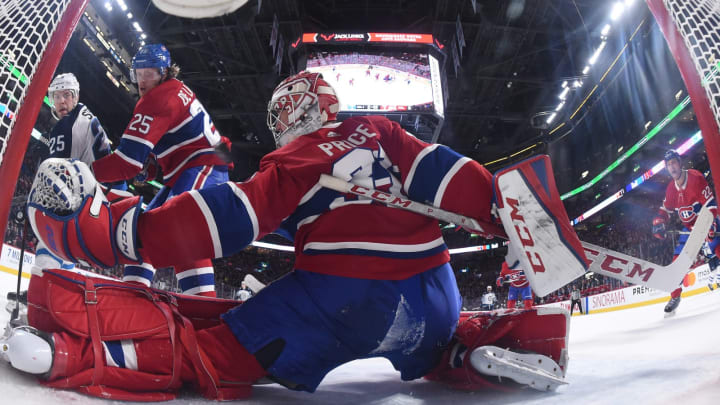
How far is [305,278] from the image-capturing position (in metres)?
1.28

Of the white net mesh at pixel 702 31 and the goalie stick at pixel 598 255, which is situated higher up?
the white net mesh at pixel 702 31

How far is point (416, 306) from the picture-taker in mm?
1271

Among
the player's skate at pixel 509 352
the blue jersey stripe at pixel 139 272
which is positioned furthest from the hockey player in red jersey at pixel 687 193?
the blue jersey stripe at pixel 139 272

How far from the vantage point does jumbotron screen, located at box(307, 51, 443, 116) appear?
27.1ft

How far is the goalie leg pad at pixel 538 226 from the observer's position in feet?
3.94

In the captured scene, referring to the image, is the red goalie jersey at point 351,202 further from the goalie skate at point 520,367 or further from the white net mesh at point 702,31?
the white net mesh at point 702,31

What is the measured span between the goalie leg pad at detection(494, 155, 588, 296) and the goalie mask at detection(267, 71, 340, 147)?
618 mm

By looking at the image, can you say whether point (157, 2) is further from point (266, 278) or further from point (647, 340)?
point (266, 278)

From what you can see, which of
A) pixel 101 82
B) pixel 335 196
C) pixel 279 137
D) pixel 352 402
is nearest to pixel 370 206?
pixel 335 196

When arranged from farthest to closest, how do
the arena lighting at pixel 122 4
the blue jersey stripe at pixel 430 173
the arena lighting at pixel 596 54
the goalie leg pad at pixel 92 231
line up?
the arena lighting at pixel 596 54
the arena lighting at pixel 122 4
the blue jersey stripe at pixel 430 173
the goalie leg pad at pixel 92 231

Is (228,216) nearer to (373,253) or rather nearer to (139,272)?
(373,253)

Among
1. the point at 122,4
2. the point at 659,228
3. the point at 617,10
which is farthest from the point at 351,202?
the point at 617,10

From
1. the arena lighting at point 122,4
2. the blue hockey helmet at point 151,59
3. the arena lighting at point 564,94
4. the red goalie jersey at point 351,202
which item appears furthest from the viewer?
the arena lighting at point 564,94

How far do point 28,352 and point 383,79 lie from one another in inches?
318
